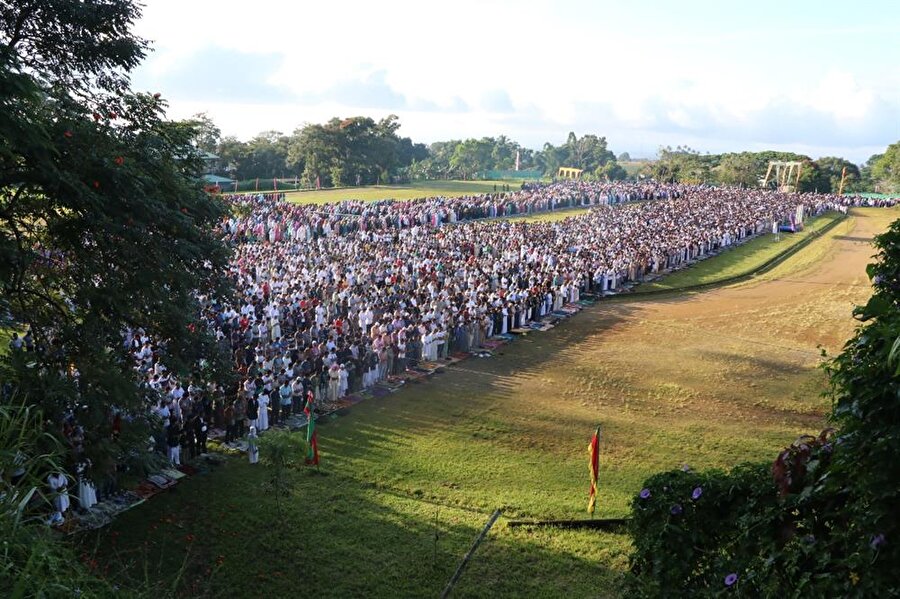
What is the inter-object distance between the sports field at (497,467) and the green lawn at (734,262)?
707 centimetres

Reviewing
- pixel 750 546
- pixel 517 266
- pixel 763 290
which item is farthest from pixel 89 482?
pixel 763 290

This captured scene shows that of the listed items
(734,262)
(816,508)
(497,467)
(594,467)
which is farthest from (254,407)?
(734,262)

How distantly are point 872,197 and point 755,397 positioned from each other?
61.1 metres

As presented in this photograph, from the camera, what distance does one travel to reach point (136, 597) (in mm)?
3799

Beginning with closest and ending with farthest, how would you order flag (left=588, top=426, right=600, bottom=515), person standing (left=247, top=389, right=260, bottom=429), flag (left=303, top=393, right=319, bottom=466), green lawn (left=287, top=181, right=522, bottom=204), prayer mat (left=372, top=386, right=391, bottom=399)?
flag (left=588, top=426, right=600, bottom=515) → flag (left=303, top=393, right=319, bottom=466) → person standing (left=247, top=389, right=260, bottom=429) → prayer mat (left=372, top=386, right=391, bottom=399) → green lawn (left=287, top=181, right=522, bottom=204)

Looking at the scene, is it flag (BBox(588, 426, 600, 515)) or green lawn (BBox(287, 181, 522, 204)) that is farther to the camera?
green lawn (BBox(287, 181, 522, 204))

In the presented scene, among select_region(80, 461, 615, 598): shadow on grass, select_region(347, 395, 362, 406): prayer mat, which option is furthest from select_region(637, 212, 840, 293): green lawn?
select_region(80, 461, 615, 598): shadow on grass

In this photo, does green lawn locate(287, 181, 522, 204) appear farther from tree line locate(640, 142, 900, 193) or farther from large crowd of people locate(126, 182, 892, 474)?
tree line locate(640, 142, 900, 193)

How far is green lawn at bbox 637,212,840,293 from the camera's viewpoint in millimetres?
31641

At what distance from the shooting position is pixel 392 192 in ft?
206

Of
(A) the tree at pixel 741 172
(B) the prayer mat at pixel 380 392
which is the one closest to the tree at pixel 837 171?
(A) the tree at pixel 741 172

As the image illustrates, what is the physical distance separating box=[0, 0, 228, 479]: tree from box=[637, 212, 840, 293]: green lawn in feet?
74.8

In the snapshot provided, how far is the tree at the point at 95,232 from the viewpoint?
9242mm

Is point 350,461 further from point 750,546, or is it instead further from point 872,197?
point 872,197
